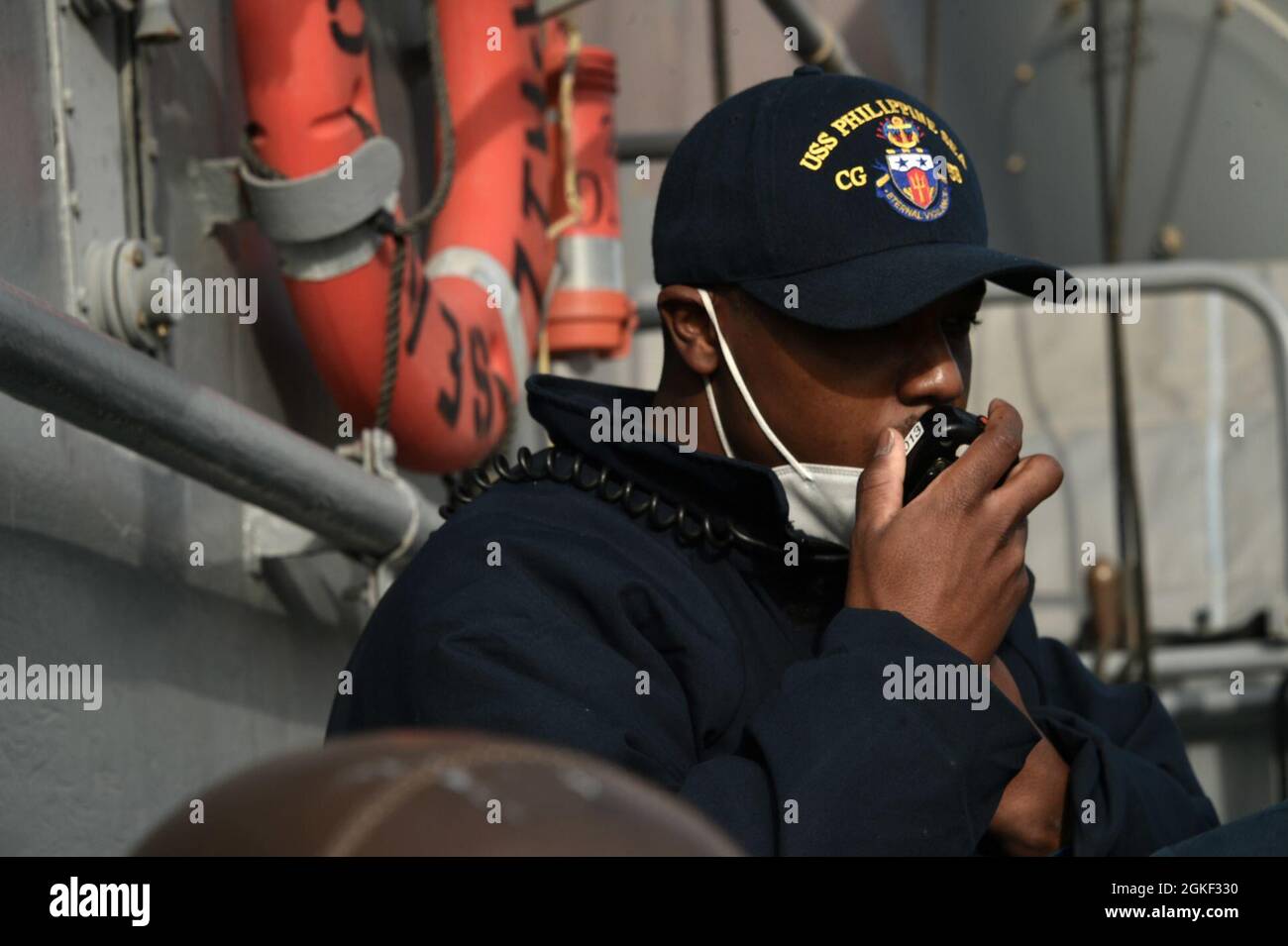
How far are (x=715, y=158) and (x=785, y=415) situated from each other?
253mm

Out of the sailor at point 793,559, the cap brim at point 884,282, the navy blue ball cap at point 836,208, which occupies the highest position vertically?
the navy blue ball cap at point 836,208

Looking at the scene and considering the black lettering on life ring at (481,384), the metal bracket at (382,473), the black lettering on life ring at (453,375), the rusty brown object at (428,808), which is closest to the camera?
the rusty brown object at (428,808)

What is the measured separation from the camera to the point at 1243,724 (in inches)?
164

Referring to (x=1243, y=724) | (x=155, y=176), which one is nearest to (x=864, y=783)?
(x=155, y=176)

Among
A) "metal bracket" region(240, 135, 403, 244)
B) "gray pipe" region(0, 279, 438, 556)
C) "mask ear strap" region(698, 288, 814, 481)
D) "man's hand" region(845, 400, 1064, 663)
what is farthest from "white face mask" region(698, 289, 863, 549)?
"metal bracket" region(240, 135, 403, 244)

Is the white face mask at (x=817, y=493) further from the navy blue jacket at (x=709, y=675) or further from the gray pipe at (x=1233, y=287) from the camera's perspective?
the gray pipe at (x=1233, y=287)

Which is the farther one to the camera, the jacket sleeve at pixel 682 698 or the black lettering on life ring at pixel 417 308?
the black lettering on life ring at pixel 417 308

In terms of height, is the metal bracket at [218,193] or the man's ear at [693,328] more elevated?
the metal bracket at [218,193]

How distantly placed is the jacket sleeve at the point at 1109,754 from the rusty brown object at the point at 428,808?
0.99 metres

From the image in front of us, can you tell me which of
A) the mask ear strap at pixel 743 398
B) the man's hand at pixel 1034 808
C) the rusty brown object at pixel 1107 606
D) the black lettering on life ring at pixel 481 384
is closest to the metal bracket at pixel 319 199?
the black lettering on life ring at pixel 481 384

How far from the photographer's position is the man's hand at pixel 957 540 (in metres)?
1.42

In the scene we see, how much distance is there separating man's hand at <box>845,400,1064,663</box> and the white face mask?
104 millimetres

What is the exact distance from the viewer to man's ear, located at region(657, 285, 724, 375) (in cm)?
169

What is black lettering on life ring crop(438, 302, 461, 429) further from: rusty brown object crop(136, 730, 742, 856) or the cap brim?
rusty brown object crop(136, 730, 742, 856)
